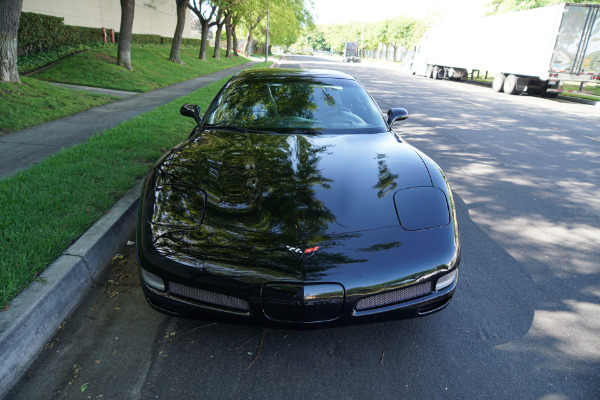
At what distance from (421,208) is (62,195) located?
3196 millimetres

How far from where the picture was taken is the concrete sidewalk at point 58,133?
4.77m

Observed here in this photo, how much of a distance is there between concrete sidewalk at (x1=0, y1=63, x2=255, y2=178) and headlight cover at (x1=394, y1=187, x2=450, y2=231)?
420cm

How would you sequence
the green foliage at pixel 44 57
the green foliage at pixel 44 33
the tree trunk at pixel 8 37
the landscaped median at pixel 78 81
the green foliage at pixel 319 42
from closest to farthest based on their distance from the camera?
the landscaped median at pixel 78 81 → the tree trunk at pixel 8 37 → the green foliage at pixel 44 57 → the green foliage at pixel 44 33 → the green foliage at pixel 319 42

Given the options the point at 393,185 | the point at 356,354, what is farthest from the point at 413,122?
the point at 356,354

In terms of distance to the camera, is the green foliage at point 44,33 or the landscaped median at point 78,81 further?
the green foliage at point 44,33

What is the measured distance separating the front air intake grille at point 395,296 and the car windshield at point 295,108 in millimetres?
1660

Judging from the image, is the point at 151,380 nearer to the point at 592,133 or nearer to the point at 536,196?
the point at 536,196

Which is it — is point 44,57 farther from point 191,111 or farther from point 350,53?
point 350,53

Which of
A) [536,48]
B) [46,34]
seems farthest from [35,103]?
[536,48]

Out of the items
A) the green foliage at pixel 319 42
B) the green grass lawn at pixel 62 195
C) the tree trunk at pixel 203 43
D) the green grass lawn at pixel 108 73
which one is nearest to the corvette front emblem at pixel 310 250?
the green grass lawn at pixel 62 195

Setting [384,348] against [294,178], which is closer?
[384,348]

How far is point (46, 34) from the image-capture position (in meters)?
14.3

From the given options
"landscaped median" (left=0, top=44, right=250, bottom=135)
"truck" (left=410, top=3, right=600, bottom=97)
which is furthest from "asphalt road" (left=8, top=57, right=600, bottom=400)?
"truck" (left=410, top=3, right=600, bottom=97)

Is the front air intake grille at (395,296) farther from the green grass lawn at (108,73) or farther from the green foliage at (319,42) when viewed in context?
the green foliage at (319,42)
